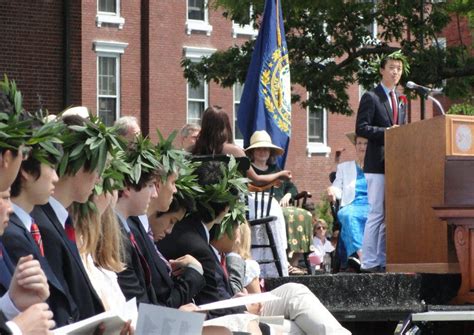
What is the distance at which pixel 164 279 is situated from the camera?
7340 millimetres

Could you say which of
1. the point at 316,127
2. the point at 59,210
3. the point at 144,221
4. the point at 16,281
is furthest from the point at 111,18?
the point at 16,281

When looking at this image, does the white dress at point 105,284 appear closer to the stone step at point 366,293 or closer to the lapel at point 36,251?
the lapel at point 36,251

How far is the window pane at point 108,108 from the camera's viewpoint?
36.7m

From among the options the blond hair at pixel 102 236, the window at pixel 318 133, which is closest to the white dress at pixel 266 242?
the blond hair at pixel 102 236

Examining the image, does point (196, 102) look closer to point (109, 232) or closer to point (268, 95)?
point (268, 95)

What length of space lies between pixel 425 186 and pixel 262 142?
169 cm

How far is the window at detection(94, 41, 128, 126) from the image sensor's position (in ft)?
120

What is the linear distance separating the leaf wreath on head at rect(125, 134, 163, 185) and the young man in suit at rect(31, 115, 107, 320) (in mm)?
806

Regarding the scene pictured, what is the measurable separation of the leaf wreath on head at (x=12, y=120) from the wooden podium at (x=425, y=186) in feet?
19.1

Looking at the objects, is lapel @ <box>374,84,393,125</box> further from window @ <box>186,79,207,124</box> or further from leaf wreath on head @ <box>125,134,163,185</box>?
window @ <box>186,79,207,124</box>

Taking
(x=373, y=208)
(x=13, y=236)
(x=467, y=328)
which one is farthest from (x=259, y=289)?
(x=13, y=236)

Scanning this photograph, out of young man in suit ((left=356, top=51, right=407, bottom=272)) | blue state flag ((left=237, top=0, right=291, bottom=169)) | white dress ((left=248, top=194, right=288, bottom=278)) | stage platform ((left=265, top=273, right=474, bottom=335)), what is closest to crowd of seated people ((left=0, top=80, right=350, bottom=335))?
stage platform ((left=265, top=273, right=474, bottom=335))

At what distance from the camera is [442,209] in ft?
35.4

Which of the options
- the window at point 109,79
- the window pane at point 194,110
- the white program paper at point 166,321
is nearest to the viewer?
the white program paper at point 166,321
